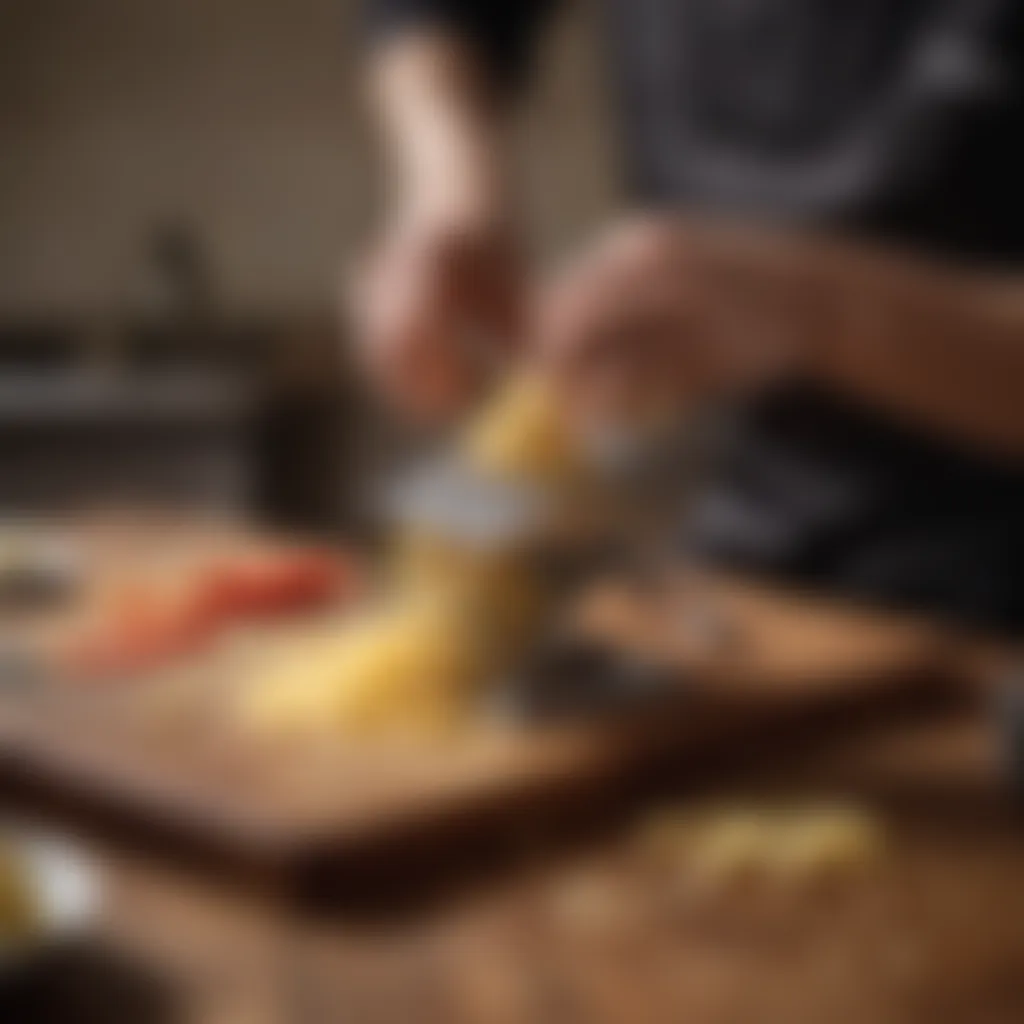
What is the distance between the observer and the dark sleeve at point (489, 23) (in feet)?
4.37

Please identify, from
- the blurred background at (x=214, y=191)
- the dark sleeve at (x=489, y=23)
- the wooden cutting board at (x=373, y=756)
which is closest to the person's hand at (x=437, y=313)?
the wooden cutting board at (x=373, y=756)

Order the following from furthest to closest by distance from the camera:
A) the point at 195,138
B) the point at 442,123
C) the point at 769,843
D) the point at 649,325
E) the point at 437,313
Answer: the point at 195,138
the point at 442,123
the point at 437,313
the point at 649,325
the point at 769,843

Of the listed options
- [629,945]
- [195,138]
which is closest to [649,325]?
[629,945]

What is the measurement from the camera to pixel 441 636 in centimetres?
90

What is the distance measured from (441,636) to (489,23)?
0.57 metres

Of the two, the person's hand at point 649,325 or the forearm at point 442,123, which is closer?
the person's hand at point 649,325

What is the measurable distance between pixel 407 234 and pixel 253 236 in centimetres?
164

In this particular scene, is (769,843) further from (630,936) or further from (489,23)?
(489,23)

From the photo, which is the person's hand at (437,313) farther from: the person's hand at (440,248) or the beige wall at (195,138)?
the beige wall at (195,138)

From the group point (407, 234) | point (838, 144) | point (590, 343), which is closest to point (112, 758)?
point (590, 343)

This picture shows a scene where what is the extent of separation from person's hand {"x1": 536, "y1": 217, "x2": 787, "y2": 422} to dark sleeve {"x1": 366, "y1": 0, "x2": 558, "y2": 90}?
49cm

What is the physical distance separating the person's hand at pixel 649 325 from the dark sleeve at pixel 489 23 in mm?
491

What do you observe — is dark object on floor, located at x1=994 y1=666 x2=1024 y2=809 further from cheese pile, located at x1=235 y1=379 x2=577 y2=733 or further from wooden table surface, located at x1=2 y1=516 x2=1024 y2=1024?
cheese pile, located at x1=235 y1=379 x2=577 y2=733

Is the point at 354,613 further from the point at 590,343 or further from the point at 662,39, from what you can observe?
the point at 662,39
